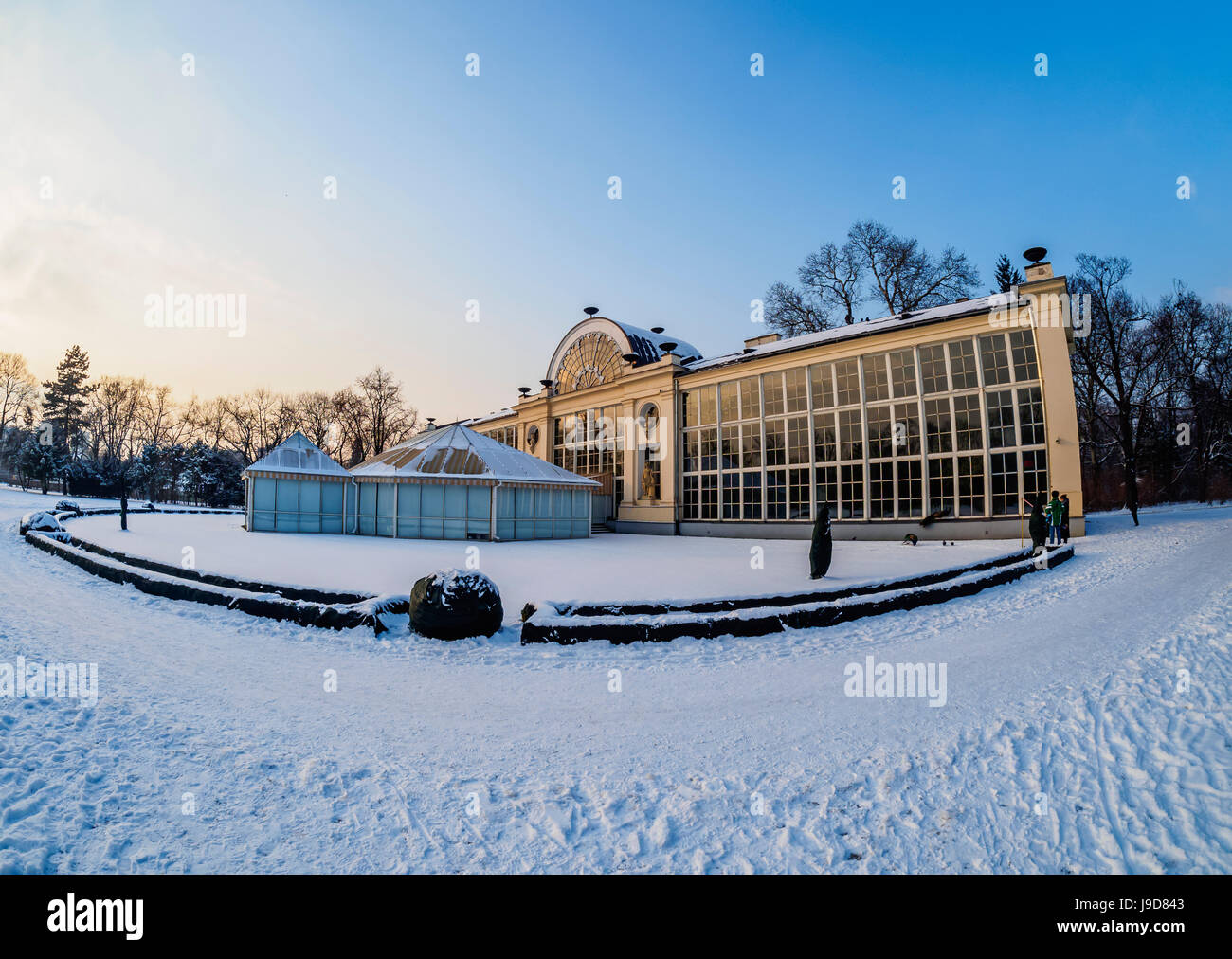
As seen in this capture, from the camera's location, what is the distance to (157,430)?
6347 centimetres

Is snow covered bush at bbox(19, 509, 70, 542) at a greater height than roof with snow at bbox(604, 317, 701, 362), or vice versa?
roof with snow at bbox(604, 317, 701, 362)

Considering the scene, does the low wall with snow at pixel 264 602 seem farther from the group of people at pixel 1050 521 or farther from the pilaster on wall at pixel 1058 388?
the pilaster on wall at pixel 1058 388

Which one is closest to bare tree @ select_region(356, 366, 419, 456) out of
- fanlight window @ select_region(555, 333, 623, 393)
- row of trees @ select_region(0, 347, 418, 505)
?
row of trees @ select_region(0, 347, 418, 505)

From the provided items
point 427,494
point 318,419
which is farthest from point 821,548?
point 318,419

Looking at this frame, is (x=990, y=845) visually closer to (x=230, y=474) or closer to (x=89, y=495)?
(x=230, y=474)

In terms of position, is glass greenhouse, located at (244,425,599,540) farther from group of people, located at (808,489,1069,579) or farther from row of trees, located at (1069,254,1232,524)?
row of trees, located at (1069,254,1232,524)

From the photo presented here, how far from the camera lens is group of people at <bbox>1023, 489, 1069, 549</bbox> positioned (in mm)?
15891

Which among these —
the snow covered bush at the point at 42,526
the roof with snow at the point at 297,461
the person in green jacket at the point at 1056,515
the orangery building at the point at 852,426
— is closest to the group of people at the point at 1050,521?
the person in green jacket at the point at 1056,515

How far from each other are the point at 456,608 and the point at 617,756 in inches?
150

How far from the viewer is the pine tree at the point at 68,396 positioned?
54219mm

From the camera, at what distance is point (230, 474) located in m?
48.7

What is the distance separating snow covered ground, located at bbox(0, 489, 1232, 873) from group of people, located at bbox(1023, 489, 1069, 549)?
31.4 ft
